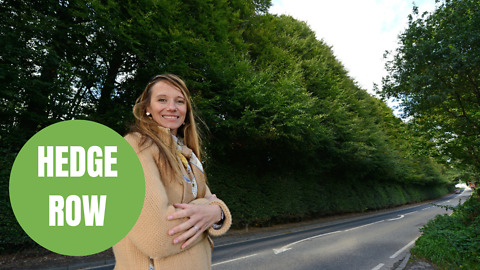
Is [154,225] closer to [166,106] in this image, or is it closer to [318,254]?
[166,106]

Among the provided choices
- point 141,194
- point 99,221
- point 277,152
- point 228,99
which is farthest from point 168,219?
point 277,152

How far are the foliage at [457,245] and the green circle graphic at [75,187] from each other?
794cm

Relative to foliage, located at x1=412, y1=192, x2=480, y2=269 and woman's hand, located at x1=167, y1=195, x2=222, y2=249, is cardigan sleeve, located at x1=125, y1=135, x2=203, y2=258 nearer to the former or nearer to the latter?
woman's hand, located at x1=167, y1=195, x2=222, y2=249

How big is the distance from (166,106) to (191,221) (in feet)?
2.25

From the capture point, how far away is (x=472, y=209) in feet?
29.2

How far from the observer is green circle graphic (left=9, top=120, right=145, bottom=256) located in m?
1.38

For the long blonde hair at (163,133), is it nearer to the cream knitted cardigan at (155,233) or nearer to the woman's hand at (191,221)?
the cream knitted cardigan at (155,233)


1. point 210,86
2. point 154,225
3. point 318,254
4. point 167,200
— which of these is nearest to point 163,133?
point 167,200

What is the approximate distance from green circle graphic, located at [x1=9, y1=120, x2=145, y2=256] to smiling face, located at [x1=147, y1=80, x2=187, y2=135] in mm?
245

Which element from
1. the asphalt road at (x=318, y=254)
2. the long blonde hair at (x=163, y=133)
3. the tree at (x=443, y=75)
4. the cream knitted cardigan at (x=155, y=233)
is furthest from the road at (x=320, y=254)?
the cream knitted cardigan at (x=155, y=233)

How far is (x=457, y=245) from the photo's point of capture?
7.07 m

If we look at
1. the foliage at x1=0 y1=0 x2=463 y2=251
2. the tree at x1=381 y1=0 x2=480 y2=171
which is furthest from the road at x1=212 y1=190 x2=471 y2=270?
the tree at x1=381 y1=0 x2=480 y2=171

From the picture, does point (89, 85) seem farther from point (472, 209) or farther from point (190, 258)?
point (472, 209)

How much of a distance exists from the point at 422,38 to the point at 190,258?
1162 centimetres
